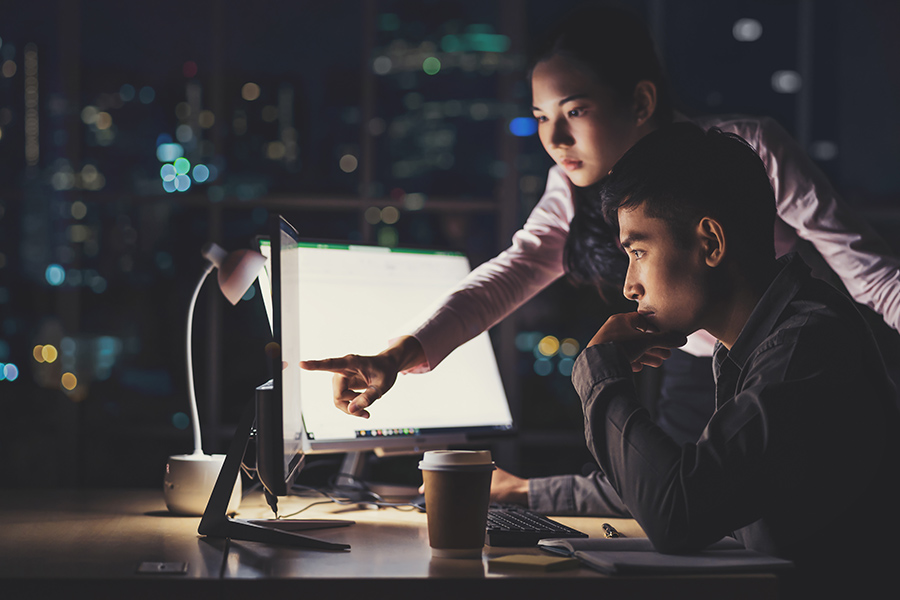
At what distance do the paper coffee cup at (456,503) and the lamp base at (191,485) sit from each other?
0.48 m

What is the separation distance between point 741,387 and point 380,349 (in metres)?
0.81

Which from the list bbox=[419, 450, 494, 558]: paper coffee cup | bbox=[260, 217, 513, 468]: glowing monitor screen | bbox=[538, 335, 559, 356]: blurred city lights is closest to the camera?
bbox=[419, 450, 494, 558]: paper coffee cup

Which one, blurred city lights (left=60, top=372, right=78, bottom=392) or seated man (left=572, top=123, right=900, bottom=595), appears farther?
blurred city lights (left=60, top=372, right=78, bottom=392)

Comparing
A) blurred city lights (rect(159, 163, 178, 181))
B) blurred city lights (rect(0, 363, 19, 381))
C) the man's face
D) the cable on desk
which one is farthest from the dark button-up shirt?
blurred city lights (rect(0, 363, 19, 381))

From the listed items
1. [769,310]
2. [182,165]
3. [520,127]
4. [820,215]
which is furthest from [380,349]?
[182,165]

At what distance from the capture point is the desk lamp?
4.06ft

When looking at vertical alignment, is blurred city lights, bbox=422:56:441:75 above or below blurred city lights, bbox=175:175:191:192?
above

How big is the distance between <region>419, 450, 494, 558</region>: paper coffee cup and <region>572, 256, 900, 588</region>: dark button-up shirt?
171 millimetres

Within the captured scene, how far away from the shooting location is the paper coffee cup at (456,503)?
982 mm

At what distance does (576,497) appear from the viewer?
55.4 inches

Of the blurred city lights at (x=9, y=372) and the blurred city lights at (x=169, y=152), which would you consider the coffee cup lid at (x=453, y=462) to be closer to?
the blurred city lights at (x=169, y=152)

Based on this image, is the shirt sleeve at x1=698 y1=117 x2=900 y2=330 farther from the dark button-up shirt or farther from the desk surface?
the desk surface

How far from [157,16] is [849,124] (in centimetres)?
309

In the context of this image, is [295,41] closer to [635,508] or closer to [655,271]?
[655,271]
